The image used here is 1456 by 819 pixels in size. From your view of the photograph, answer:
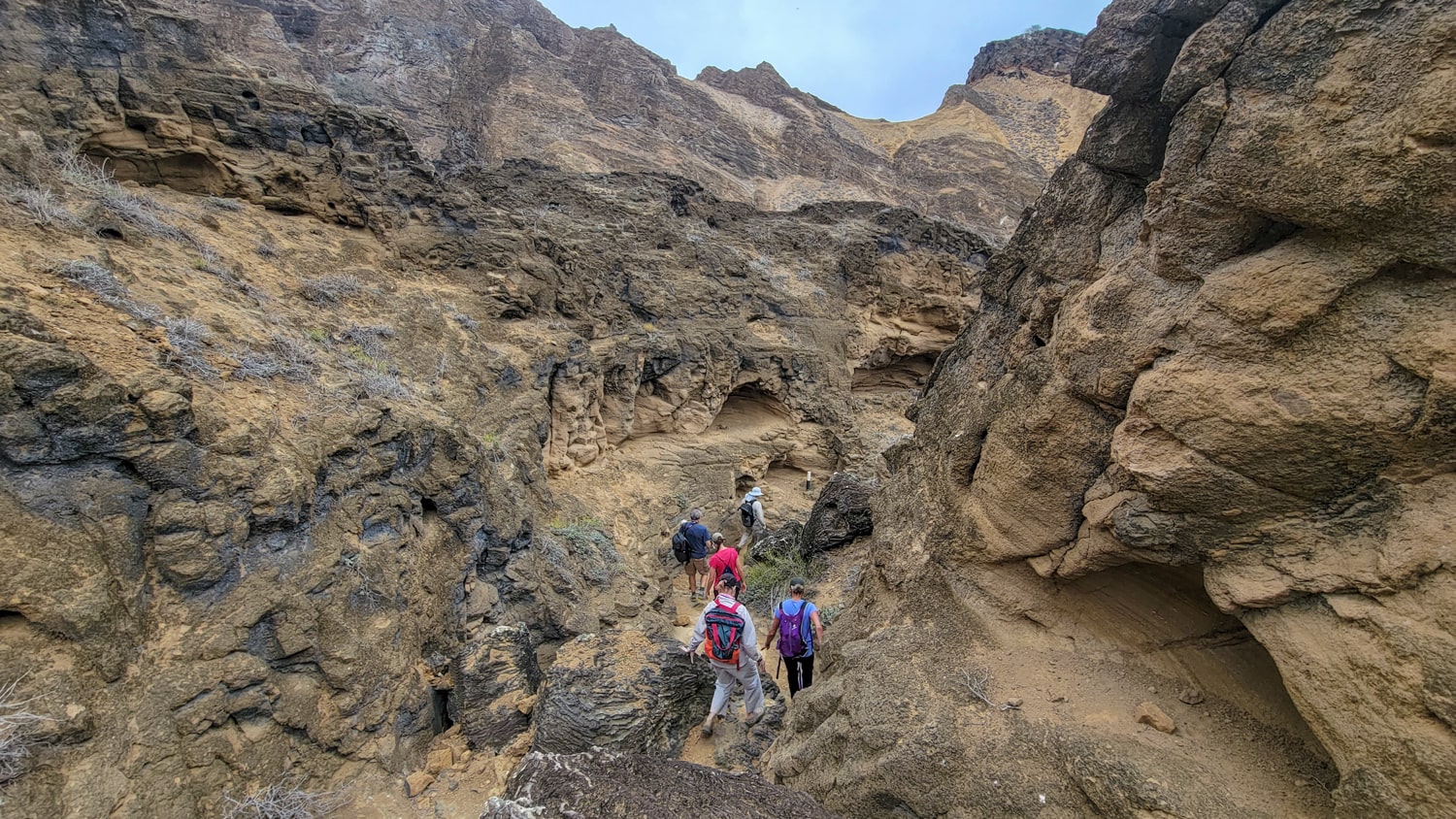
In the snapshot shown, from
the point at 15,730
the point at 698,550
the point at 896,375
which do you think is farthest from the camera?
the point at 896,375

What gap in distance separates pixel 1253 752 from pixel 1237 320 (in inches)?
69.2

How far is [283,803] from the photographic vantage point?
3.55 metres

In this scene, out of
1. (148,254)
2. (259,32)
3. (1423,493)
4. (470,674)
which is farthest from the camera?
(259,32)

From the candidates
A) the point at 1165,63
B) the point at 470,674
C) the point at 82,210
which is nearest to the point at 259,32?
the point at 82,210

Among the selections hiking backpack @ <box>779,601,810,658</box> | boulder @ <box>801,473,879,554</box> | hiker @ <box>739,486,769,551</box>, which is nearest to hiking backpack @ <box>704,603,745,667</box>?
hiking backpack @ <box>779,601,810,658</box>

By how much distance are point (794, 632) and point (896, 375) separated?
14.0 metres

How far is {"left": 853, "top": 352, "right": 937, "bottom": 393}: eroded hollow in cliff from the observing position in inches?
688

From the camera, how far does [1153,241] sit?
113 inches

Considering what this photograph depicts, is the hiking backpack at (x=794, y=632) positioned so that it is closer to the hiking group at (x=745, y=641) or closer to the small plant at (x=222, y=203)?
the hiking group at (x=745, y=641)

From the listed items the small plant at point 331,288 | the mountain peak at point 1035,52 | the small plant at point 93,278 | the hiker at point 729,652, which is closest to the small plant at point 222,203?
the small plant at point 331,288

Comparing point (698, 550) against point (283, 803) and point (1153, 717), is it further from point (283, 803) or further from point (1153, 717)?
point (1153, 717)

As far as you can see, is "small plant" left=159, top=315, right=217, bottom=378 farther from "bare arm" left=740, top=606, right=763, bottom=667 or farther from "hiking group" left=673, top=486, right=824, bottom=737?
"bare arm" left=740, top=606, right=763, bottom=667

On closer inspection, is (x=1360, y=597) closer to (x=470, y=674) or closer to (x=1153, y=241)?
(x=1153, y=241)

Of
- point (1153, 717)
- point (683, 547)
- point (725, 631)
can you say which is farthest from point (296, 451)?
point (1153, 717)
